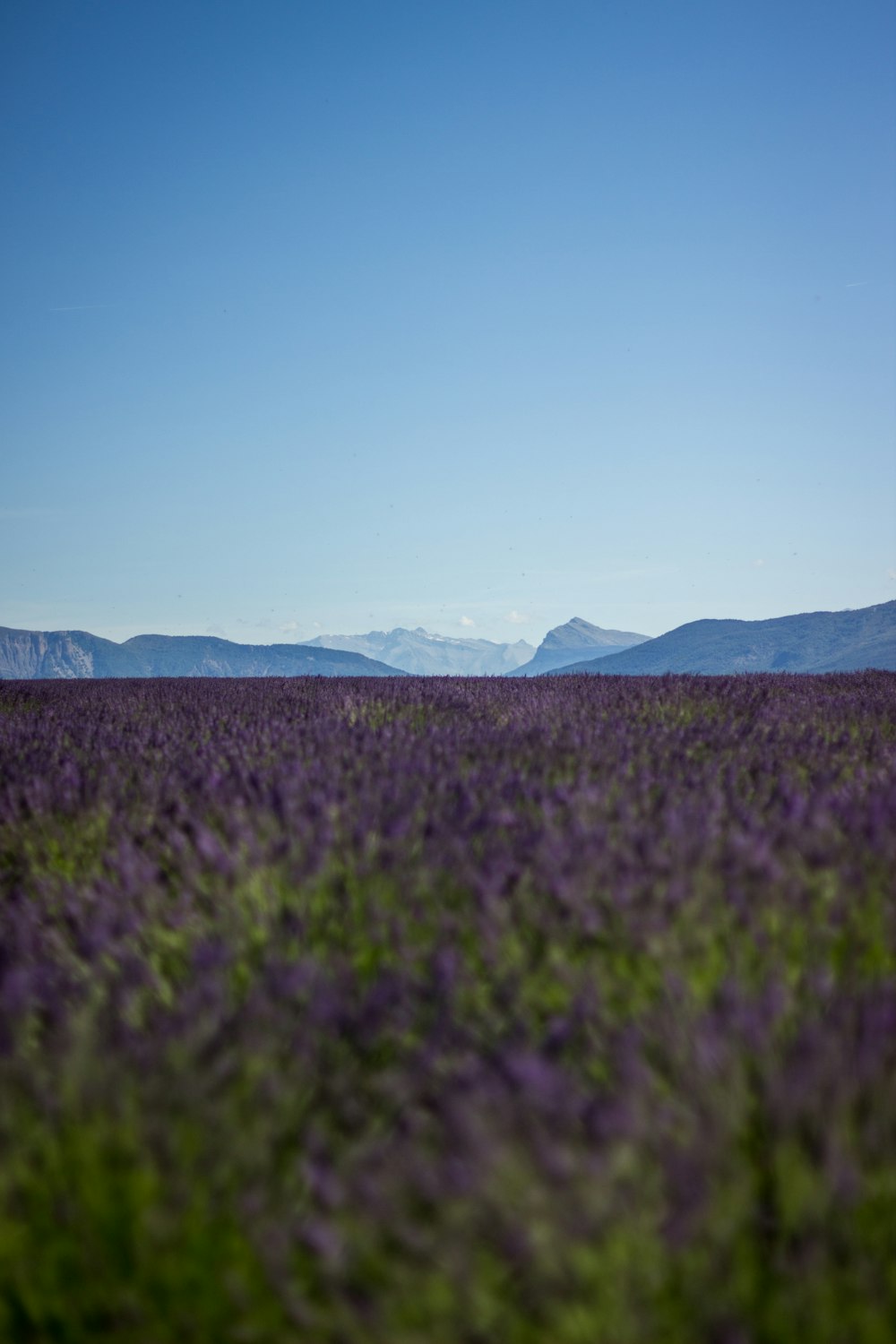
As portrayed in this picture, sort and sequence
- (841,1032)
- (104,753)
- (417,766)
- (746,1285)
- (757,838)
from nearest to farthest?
(746,1285) < (841,1032) < (757,838) < (417,766) < (104,753)

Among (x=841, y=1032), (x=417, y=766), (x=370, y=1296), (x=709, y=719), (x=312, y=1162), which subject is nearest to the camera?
(x=370, y=1296)

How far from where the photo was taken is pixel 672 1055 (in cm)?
125

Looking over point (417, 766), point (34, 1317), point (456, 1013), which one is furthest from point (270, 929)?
point (417, 766)

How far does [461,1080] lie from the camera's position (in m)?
1.21

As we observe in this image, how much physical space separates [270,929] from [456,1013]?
535mm

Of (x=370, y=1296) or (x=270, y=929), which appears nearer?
(x=370, y=1296)

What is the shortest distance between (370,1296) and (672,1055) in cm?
47

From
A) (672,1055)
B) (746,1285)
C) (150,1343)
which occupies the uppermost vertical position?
(672,1055)

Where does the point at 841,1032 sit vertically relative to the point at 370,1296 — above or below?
above

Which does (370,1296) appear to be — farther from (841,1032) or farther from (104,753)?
(104,753)

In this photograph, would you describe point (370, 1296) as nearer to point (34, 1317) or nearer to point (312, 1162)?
point (312, 1162)

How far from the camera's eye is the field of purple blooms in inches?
38.3

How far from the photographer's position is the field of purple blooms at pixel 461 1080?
97cm

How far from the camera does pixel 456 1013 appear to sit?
1.49 meters
